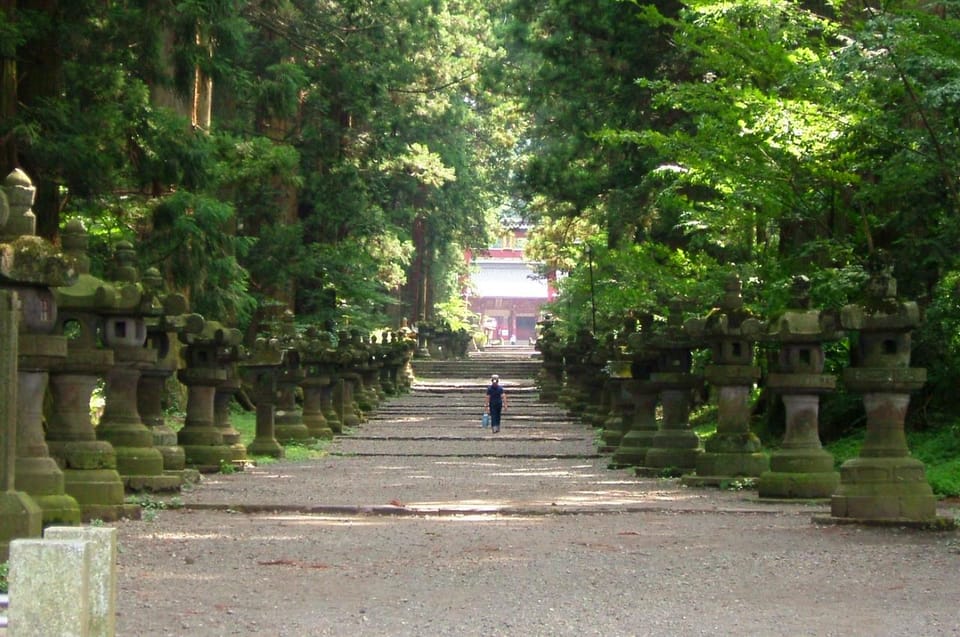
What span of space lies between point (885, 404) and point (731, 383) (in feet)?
15.8

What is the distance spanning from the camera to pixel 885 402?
14836 millimetres

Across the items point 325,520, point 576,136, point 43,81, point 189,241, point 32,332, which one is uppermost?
point 576,136

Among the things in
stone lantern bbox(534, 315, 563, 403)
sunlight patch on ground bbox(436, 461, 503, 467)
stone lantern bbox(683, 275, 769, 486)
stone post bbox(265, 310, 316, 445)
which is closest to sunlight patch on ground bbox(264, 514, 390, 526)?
stone lantern bbox(683, 275, 769, 486)

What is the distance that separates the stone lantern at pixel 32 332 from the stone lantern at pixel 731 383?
28.3ft

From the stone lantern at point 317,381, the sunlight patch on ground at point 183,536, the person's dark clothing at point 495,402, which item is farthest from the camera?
the person's dark clothing at point 495,402

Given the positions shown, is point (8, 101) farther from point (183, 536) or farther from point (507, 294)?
point (507, 294)

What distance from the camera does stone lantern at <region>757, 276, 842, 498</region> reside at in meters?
16.6

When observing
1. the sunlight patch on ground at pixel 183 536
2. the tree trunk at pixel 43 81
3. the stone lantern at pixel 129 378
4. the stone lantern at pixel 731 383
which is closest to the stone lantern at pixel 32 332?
the sunlight patch on ground at pixel 183 536

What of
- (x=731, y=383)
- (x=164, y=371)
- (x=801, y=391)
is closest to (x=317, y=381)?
(x=164, y=371)

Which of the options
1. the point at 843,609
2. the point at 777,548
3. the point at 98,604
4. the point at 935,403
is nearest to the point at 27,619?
the point at 98,604

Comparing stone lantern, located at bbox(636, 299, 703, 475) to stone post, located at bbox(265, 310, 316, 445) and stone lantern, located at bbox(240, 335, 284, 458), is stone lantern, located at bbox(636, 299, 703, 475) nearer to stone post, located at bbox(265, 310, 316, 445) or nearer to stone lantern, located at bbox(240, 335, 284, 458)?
stone lantern, located at bbox(240, 335, 284, 458)

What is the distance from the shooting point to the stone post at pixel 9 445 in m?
10.6

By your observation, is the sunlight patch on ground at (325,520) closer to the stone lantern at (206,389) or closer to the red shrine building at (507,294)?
the stone lantern at (206,389)

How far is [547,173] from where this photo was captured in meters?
35.1
